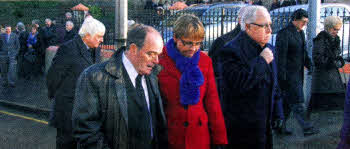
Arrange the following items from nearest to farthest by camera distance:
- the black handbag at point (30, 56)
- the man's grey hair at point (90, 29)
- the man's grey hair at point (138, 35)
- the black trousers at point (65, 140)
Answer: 1. the man's grey hair at point (138, 35)
2. the black trousers at point (65, 140)
3. the man's grey hair at point (90, 29)
4. the black handbag at point (30, 56)

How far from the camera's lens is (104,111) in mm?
2744

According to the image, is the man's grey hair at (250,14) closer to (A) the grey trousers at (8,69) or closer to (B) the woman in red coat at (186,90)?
(B) the woman in red coat at (186,90)

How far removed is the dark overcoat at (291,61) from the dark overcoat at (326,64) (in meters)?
0.33

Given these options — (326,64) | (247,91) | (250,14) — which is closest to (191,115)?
(247,91)

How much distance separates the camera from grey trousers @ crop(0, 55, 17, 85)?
39.5ft

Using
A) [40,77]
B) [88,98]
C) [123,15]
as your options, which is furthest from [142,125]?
Answer: [40,77]

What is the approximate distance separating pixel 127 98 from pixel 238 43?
4.04 ft

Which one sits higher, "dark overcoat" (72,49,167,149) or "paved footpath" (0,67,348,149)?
"dark overcoat" (72,49,167,149)

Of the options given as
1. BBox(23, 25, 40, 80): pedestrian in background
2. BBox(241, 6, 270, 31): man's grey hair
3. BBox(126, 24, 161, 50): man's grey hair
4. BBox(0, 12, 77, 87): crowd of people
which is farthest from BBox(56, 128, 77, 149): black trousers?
BBox(23, 25, 40, 80): pedestrian in background

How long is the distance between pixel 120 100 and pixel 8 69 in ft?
33.8

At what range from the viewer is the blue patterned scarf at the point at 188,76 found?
319 centimetres

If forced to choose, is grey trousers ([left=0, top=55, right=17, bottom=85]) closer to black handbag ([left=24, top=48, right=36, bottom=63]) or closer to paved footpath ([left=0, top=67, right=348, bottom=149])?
paved footpath ([left=0, top=67, right=348, bottom=149])

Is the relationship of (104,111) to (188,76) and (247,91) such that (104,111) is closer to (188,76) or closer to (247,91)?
(188,76)

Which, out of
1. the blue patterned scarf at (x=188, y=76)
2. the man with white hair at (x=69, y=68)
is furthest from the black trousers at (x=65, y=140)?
the blue patterned scarf at (x=188, y=76)
